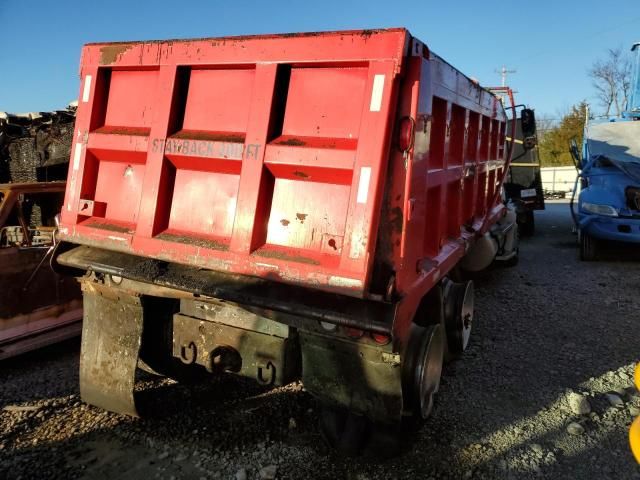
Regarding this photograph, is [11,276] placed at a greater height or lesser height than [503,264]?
lesser

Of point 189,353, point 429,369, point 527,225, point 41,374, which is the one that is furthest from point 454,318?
point 527,225

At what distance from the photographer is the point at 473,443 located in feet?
9.46

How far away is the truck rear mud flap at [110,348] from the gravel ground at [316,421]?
183mm

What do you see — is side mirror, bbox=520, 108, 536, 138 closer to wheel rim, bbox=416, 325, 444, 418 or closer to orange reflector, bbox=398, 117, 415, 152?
wheel rim, bbox=416, 325, 444, 418

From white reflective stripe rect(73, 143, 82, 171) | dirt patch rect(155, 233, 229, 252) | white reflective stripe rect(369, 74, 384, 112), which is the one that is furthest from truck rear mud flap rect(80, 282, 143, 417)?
white reflective stripe rect(369, 74, 384, 112)

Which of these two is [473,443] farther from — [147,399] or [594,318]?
[594,318]

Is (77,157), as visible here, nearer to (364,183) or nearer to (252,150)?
(252,150)

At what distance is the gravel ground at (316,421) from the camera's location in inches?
105

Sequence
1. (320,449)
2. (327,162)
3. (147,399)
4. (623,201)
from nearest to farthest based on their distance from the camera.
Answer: (327,162), (320,449), (147,399), (623,201)

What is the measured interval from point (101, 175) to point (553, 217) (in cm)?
1383

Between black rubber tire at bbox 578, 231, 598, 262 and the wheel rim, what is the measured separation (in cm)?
591

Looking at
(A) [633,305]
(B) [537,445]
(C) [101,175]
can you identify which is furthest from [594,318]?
(C) [101,175]

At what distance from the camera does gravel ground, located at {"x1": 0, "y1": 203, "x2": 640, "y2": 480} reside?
2.66m

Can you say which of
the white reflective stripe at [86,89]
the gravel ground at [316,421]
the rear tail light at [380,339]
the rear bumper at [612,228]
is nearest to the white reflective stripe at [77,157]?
the white reflective stripe at [86,89]
